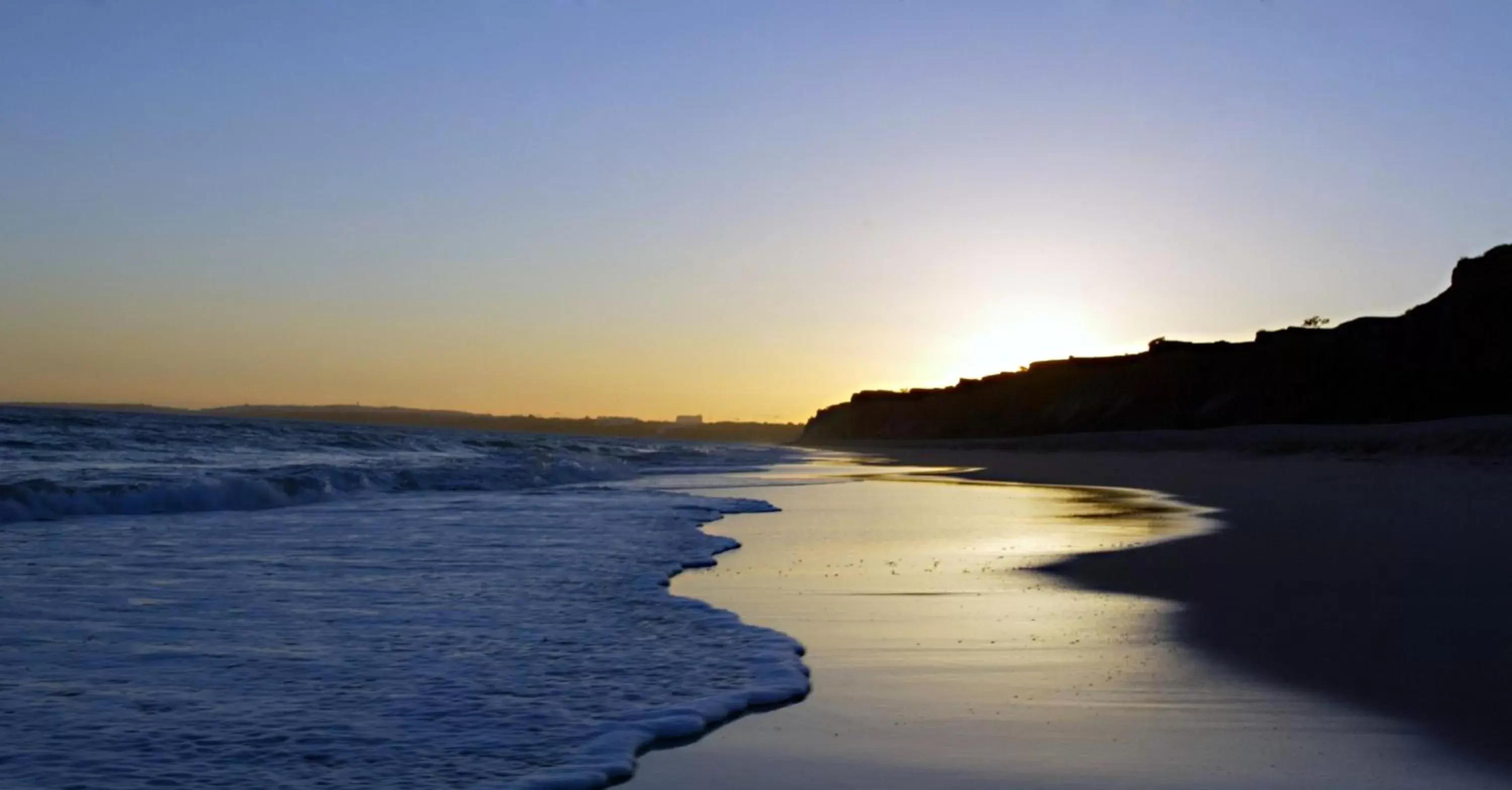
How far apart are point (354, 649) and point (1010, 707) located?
144 inches

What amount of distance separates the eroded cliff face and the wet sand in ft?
124

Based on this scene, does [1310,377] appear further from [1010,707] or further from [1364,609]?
[1010,707]

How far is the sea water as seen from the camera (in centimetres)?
463

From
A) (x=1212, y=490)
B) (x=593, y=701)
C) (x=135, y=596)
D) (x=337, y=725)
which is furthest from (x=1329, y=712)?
(x=1212, y=490)

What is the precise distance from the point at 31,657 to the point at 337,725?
2.32 metres

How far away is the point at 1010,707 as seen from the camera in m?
5.36

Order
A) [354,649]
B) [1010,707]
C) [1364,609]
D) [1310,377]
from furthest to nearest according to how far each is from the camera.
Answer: [1310,377]
[1364,609]
[354,649]
[1010,707]

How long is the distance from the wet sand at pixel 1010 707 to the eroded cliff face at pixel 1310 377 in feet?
124

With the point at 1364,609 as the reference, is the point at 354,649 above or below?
below

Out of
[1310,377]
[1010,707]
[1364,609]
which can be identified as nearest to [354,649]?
[1010,707]

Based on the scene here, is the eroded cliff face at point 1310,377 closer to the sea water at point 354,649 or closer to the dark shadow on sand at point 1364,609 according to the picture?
the dark shadow on sand at point 1364,609

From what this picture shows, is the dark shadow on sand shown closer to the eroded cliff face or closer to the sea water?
the sea water

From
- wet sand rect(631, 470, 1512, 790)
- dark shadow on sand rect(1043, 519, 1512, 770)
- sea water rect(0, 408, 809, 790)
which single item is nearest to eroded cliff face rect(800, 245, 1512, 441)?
dark shadow on sand rect(1043, 519, 1512, 770)

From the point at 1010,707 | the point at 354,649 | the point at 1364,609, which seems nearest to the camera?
the point at 1010,707
